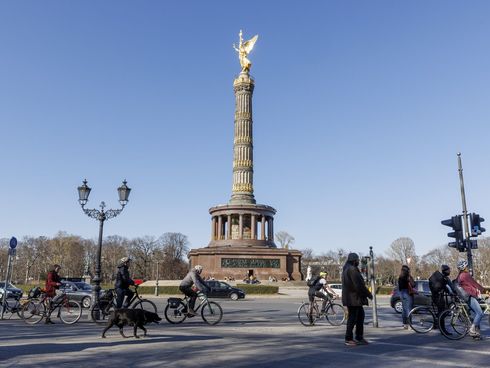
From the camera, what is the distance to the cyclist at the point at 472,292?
34.4 ft

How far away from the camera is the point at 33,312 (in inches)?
549

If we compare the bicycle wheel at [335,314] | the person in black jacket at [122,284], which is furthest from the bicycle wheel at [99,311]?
the bicycle wheel at [335,314]

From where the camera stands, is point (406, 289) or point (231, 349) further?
point (406, 289)

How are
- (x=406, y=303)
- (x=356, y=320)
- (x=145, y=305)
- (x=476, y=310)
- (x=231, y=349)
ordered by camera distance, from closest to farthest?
(x=231, y=349) < (x=356, y=320) < (x=476, y=310) < (x=406, y=303) < (x=145, y=305)

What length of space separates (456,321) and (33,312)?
12.0m

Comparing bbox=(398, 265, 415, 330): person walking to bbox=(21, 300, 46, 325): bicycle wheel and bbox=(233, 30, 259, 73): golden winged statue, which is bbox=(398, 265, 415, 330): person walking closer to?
bbox=(21, 300, 46, 325): bicycle wheel

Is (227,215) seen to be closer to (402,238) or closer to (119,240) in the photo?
(402,238)

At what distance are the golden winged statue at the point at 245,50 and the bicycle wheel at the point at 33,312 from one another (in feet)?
177

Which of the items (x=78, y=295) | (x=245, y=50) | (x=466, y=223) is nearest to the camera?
(x=466, y=223)

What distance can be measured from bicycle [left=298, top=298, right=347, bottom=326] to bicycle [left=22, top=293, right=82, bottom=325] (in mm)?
6660

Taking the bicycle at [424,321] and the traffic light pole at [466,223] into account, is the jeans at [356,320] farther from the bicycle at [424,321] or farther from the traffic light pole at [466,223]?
the traffic light pole at [466,223]

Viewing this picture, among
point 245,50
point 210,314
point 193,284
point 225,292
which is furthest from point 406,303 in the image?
point 245,50

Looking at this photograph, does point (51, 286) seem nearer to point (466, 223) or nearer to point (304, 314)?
point (304, 314)

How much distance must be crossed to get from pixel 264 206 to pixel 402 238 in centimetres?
4886
